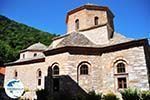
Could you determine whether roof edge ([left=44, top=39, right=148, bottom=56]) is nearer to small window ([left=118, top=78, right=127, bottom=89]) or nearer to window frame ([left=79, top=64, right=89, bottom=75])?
window frame ([left=79, top=64, right=89, bottom=75])

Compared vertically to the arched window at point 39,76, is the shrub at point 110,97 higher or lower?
lower

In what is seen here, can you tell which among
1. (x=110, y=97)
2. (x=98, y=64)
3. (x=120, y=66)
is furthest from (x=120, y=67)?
(x=110, y=97)

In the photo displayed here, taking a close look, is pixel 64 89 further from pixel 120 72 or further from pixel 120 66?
pixel 120 66

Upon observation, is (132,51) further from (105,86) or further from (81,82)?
(81,82)

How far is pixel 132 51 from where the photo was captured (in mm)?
17406

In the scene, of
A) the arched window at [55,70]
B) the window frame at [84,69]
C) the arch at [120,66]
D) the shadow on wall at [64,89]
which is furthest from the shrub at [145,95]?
the arched window at [55,70]

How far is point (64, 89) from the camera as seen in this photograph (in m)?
17.7

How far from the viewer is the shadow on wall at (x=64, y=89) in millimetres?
17281

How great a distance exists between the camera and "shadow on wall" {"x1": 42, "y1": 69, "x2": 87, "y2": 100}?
17281 mm

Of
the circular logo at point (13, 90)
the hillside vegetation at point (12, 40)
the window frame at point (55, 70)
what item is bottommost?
the circular logo at point (13, 90)

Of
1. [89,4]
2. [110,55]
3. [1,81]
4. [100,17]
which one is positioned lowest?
[1,81]

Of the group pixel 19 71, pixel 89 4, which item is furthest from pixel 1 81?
pixel 89 4

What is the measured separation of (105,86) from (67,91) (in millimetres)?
3802

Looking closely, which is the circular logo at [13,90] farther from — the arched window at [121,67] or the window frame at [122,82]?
the arched window at [121,67]
